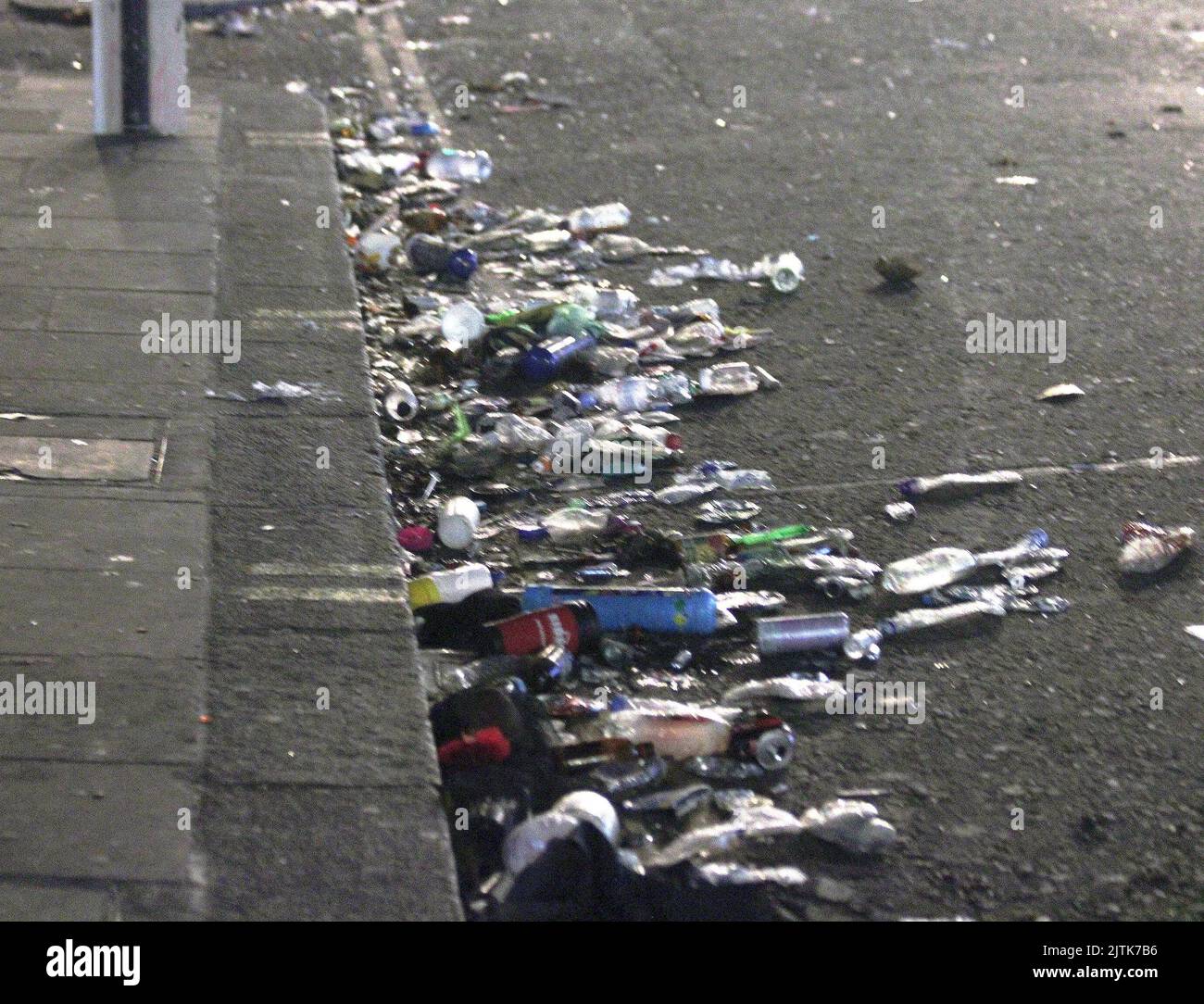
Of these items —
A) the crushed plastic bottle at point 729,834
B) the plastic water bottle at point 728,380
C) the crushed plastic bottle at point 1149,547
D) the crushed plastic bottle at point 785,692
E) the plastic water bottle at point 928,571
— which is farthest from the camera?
the plastic water bottle at point 728,380

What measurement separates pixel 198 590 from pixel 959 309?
3761 mm

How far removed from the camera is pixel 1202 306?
693 cm

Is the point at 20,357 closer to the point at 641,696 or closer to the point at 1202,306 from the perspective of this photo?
the point at 641,696

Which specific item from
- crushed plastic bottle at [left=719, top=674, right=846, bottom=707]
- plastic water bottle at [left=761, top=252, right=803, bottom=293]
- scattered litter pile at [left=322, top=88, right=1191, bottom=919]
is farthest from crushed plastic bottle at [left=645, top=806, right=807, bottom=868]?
plastic water bottle at [left=761, top=252, right=803, bottom=293]

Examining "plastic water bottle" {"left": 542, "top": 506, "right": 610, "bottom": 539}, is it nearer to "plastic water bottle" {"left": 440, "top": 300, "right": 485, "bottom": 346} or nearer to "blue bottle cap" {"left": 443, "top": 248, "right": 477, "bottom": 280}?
"plastic water bottle" {"left": 440, "top": 300, "right": 485, "bottom": 346}

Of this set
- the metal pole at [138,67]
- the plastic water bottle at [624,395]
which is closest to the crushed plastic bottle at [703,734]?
the plastic water bottle at [624,395]

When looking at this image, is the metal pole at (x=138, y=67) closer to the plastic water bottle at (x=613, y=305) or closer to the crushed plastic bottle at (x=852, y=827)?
the plastic water bottle at (x=613, y=305)

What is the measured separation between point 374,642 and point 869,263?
13.1 feet

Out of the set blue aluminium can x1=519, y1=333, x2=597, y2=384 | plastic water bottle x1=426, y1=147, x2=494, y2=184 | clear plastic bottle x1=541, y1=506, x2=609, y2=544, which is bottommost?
clear plastic bottle x1=541, y1=506, x2=609, y2=544

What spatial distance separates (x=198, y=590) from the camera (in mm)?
4230

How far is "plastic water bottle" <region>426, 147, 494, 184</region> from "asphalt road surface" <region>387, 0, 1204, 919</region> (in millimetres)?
180

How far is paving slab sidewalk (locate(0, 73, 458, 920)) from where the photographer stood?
324 cm

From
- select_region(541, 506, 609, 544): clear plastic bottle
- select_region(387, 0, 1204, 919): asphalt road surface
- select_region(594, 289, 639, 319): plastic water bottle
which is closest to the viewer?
select_region(387, 0, 1204, 919): asphalt road surface

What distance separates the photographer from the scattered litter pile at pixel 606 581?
3.54m
